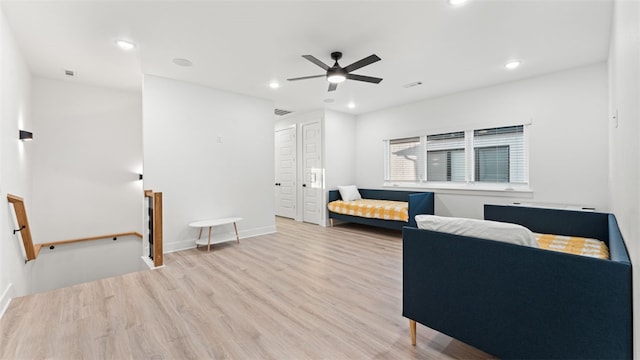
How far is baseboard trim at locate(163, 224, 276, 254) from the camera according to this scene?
429 cm

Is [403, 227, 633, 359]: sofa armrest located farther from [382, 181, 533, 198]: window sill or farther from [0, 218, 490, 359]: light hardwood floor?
[382, 181, 533, 198]: window sill

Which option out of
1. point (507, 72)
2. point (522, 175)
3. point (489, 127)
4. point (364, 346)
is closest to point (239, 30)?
point (364, 346)

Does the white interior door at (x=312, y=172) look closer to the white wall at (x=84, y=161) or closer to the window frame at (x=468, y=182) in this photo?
the window frame at (x=468, y=182)

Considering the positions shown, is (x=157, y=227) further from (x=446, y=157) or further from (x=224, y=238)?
(x=446, y=157)

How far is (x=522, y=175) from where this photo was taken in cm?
450

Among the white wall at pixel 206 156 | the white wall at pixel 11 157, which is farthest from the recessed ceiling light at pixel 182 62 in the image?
the white wall at pixel 11 157

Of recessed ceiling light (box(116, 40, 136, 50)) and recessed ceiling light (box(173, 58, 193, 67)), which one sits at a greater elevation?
recessed ceiling light (box(173, 58, 193, 67))

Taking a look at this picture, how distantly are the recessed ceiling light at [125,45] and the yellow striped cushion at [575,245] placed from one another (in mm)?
4792

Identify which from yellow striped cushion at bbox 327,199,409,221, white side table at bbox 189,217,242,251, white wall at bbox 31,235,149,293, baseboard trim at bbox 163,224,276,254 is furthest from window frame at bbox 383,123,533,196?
white wall at bbox 31,235,149,293

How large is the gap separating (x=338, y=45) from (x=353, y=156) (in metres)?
3.87

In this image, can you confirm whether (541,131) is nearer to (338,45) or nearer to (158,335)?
(338,45)

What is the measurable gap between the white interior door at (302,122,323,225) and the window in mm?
1569

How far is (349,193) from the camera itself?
6.29 meters

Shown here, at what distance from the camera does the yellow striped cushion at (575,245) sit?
93.0 inches
